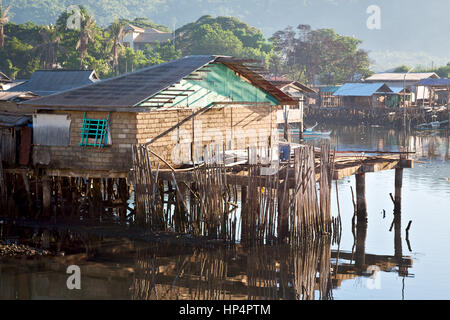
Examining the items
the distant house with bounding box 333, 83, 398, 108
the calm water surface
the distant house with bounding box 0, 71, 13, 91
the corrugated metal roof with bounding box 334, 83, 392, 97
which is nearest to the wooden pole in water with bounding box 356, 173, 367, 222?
the calm water surface

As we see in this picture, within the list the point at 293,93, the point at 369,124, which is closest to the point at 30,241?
the point at 293,93

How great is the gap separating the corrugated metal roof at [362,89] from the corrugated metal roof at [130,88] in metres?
43.9

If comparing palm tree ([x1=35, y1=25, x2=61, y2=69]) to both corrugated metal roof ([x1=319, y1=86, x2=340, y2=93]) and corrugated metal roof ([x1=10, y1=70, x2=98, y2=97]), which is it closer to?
corrugated metal roof ([x1=10, y1=70, x2=98, y2=97])

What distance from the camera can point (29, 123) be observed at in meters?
22.3

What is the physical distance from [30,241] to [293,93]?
105ft

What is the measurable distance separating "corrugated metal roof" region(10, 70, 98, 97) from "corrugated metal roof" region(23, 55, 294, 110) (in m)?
17.8

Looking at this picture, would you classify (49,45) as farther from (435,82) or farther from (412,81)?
(412,81)

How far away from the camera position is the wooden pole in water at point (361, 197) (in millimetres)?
22969

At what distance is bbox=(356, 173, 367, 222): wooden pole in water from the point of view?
2297 cm

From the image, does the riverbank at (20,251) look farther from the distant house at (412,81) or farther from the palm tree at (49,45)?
the distant house at (412,81)

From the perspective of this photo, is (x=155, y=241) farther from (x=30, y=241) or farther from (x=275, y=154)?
(x=275, y=154)

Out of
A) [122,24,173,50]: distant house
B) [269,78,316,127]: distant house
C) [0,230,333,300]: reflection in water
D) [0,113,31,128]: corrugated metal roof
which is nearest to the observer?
[0,230,333,300]: reflection in water

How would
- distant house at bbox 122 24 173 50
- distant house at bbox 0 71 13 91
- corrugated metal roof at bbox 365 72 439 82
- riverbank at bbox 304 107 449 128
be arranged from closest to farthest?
distant house at bbox 0 71 13 91
riverbank at bbox 304 107 449 128
corrugated metal roof at bbox 365 72 439 82
distant house at bbox 122 24 173 50

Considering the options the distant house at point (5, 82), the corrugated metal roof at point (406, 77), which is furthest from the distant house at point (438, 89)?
the distant house at point (5, 82)
